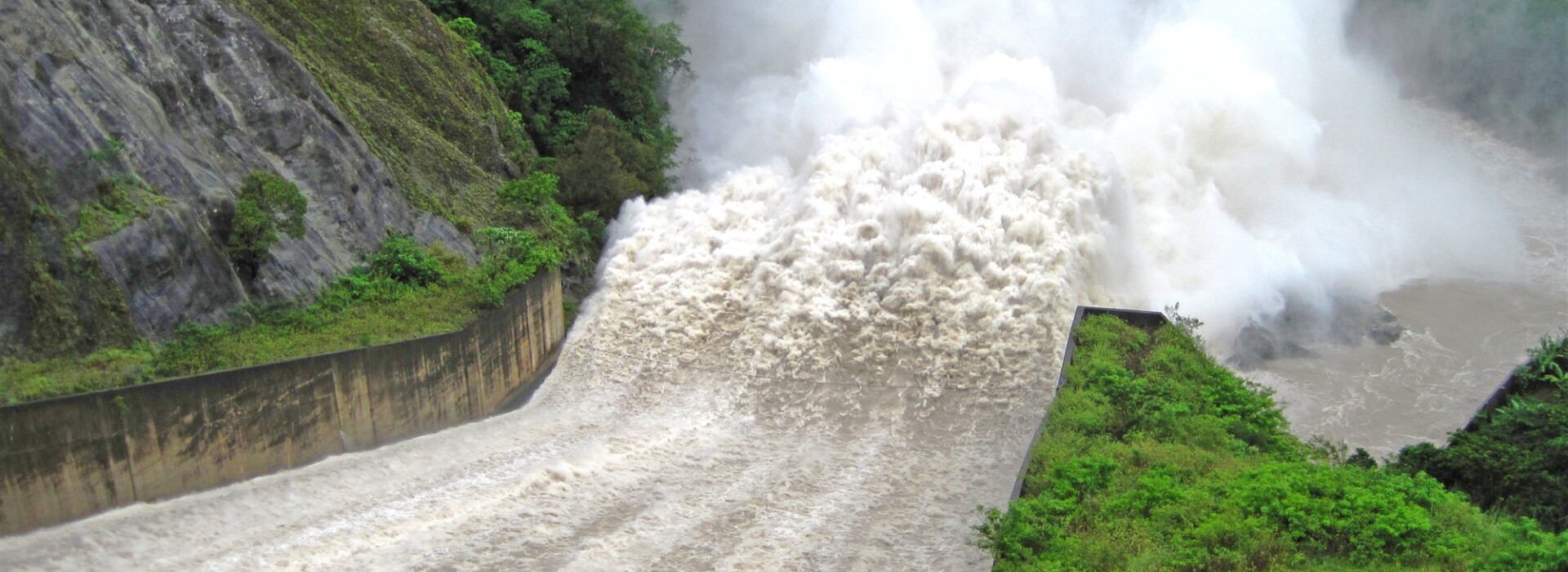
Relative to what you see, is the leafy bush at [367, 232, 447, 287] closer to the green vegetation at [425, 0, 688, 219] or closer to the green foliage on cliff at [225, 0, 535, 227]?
the green foliage on cliff at [225, 0, 535, 227]

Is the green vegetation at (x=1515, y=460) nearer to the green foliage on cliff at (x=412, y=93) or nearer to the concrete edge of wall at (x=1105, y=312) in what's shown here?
the concrete edge of wall at (x=1105, y=312)

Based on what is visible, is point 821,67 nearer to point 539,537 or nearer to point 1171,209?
point 1171,209

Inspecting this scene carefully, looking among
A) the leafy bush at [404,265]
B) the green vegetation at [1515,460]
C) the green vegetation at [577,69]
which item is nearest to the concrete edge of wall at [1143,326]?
the green vegetation at [1515,460]

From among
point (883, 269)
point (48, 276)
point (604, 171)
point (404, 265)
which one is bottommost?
point (883, 269)

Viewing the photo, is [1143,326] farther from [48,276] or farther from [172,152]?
[48,276]

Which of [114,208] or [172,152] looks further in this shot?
[172,152]

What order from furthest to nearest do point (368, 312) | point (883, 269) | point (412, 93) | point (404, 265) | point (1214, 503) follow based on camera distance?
point (412, 93) < point (883, 269) < point (404, 265) < point (368, 312) < point (1214, 503)

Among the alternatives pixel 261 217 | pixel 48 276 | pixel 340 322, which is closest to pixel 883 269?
pixel 340 322
